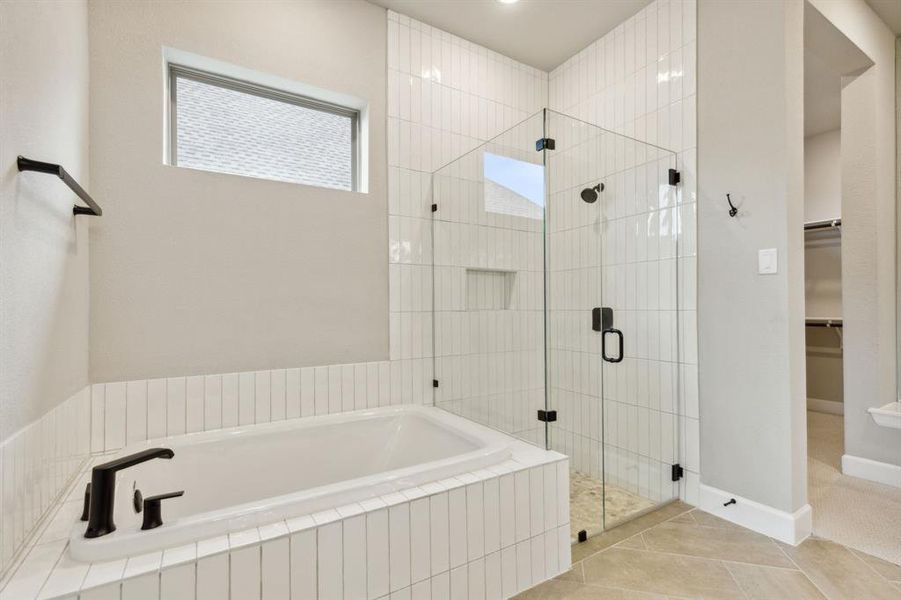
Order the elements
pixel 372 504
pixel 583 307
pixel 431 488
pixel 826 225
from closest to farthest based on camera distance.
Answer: pixel 372 504
pixel 431 488
pixel 583 307
pixel 826 225

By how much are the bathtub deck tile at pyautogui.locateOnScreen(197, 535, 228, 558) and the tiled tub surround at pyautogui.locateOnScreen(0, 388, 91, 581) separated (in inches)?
15.5

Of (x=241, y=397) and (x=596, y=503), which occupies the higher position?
(x=241, y=397)

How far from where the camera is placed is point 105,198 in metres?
1.85

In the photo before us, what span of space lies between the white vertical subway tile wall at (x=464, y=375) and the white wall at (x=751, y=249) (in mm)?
98

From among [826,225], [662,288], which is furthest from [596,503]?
[826,225]

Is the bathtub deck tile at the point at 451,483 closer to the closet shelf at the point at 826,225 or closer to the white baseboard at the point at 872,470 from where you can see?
the white baseboard at the point at 872,470

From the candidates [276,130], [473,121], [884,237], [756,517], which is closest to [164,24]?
[276,130]

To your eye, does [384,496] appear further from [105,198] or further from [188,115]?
[188,115]

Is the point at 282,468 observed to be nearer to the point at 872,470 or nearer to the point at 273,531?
the point at 273,531

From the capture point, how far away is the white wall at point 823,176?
13.1 feet

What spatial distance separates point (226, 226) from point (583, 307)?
5.82 feet

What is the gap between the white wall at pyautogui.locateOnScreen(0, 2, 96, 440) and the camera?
1049 mm

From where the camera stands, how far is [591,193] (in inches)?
86.0

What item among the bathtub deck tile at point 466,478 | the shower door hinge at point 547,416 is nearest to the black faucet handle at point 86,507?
the bathtub deck tile at point 466,478
